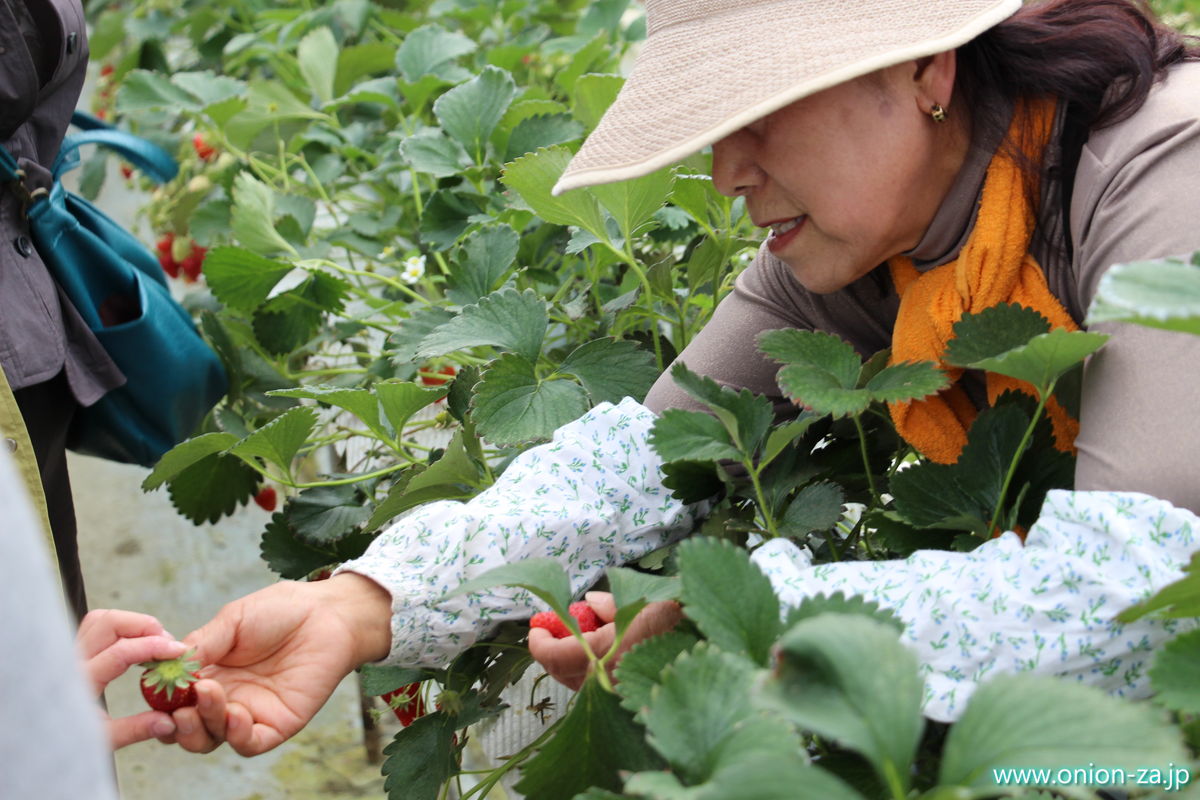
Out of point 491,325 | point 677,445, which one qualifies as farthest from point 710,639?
point 491,325

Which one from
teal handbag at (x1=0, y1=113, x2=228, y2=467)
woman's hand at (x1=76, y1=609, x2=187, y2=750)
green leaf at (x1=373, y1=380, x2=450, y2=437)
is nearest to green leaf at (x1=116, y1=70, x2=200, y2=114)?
teal handbag at (x1=0, y1=113, x2=228, y2=467)

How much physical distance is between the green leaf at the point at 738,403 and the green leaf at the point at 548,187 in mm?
291

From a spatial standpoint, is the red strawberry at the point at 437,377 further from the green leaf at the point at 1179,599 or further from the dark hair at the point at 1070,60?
the green leaf at the point at 1179,599

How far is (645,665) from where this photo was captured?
0.63 m

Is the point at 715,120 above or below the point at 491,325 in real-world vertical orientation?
above

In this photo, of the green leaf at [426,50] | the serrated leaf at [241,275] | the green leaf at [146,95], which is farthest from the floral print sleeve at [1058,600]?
the green leaf at [146,95]

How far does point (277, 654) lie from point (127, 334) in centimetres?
71

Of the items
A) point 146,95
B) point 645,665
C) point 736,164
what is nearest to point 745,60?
point 736,164

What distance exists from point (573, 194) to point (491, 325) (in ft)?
0.42

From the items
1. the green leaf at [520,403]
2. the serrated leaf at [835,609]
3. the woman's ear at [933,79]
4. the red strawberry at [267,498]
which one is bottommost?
the red strawberry at [267,498]

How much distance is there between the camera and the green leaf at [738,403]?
80 centimetres

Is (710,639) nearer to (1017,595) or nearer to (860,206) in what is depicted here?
(1017,595)

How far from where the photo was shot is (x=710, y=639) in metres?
0.58

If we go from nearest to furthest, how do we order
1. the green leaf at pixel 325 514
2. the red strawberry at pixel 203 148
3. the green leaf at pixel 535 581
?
1. the green leaf at pixel 535 581
2. the green leaf at pixel 325 514
3. the red strawberry at pixel 203 148
